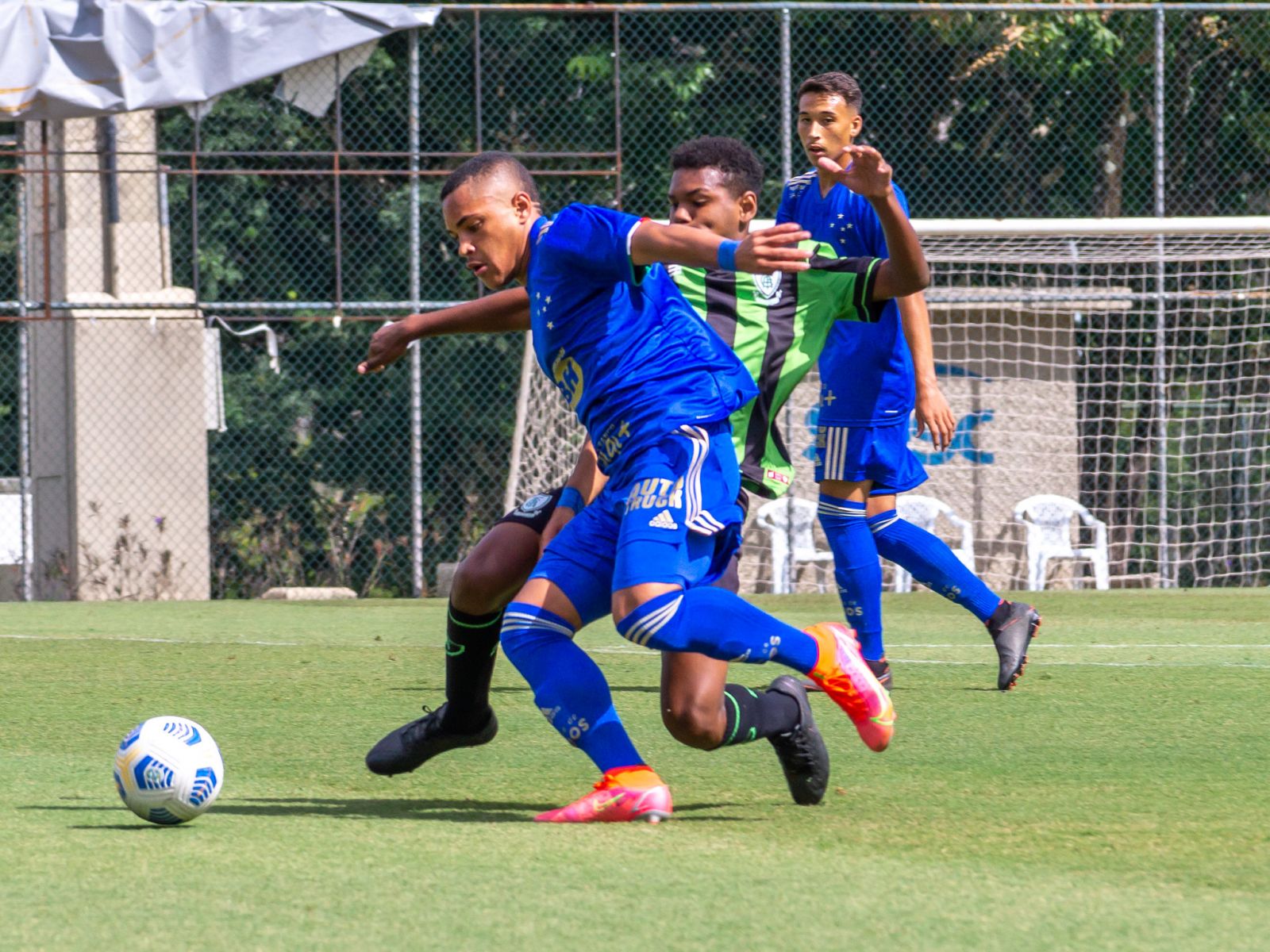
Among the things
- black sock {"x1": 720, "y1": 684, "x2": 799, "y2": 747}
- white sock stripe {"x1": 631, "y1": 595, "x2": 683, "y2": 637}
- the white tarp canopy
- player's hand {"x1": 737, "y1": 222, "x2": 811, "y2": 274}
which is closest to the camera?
player's hand {"x1": 737, "y1": 222, "x2": 811, "y2": 274}

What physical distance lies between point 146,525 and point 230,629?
3822 millimetres

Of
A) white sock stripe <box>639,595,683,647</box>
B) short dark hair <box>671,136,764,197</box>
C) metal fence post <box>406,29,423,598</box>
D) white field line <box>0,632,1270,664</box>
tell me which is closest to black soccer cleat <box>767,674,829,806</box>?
white sock stripe <box>639,595,683,647</box>

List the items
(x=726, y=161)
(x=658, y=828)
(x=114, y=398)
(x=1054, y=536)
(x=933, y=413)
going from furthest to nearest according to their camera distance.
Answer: (x=1054, y=536) → (x=114, y=398) → (x=933, y=413) → (x=726, y=161) → (x=658, y=828)

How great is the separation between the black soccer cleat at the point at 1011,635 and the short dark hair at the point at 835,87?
1788 millimetres

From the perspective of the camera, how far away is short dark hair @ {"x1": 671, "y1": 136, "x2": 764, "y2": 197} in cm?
480

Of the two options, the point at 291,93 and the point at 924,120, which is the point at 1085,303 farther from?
the point at 291,93

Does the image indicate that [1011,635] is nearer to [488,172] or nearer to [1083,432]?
[488,172]

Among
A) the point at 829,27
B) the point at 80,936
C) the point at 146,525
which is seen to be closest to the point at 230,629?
the point at 146,525

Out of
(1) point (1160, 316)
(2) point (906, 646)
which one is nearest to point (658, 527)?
(2) point (906, 646)

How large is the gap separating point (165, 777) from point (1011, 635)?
3.24m

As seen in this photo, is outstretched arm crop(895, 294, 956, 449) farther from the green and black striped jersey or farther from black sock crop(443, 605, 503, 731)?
black sock crop(443, 605, 503, 731)

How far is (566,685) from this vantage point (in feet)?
13.1

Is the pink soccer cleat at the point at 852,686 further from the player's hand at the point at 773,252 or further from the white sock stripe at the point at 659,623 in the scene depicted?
the player's hand at the point at 773,252

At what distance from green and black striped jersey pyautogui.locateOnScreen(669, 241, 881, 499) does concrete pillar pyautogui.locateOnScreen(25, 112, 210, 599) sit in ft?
28.3
